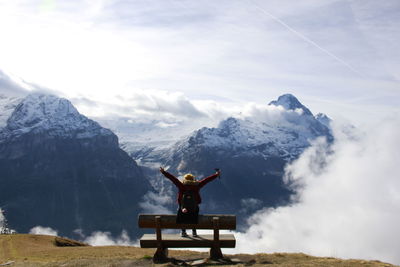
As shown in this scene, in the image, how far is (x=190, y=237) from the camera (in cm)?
2728

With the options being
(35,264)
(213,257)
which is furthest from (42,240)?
(213,257)

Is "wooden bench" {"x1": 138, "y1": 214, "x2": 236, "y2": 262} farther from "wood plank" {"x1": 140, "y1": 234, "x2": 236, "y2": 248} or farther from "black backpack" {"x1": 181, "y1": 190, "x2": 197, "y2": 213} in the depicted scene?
"black backpack" {"x1": 181, "y1": 190, "x2": 197, "y2": 213}

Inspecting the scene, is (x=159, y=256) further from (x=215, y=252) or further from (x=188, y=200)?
(x=188, y=200)

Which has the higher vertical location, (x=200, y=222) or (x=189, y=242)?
(x=200, y=222)

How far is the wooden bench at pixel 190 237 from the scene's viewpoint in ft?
87.4

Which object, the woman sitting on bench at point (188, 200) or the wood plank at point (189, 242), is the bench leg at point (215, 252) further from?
the woman sitting on bench at point (188, 200)

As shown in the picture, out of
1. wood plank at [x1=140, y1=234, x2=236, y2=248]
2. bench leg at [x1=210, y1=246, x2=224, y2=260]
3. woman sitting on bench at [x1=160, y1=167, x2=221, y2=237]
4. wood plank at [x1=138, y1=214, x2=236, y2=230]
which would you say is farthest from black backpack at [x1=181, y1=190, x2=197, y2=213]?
bench leg at [x1=210, y1=246, x2=224, y2=260]

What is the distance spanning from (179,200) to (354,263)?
1152 centimetres

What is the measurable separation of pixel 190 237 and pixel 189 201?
2306 millimetres

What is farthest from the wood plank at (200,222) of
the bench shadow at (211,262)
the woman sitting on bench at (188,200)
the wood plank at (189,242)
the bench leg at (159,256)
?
the bench shadow at (211,262)

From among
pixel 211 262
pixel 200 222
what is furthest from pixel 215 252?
pixel 200 222

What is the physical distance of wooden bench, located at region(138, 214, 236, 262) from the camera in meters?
26.6

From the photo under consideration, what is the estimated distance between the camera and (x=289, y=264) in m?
26.5

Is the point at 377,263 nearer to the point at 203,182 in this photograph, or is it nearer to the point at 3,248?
the point at 203,182
